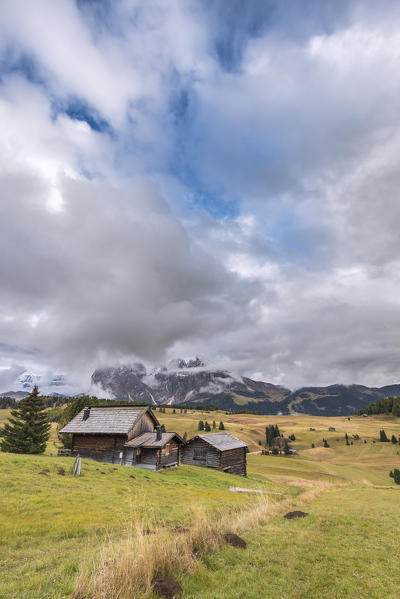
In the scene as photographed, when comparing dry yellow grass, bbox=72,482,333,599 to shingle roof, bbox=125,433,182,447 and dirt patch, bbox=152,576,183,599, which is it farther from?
shingle roof, bbox=125,433,182,447

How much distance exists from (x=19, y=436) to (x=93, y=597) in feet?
158

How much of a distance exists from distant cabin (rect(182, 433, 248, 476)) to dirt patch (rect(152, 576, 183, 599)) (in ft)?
156

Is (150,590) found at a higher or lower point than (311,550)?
higher

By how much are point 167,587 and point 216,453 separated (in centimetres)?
4956

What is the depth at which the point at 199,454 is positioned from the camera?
53.9 m

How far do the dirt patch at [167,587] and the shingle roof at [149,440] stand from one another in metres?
35.1

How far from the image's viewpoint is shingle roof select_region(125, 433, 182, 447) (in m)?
39.8

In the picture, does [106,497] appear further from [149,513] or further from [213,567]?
[213,567]

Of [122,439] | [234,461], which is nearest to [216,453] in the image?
[234,461]

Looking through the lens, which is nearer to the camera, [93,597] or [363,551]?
[93,597]

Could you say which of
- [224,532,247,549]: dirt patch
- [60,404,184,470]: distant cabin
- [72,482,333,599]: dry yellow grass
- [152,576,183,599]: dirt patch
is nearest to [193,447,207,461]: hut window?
[60,404,184,470]: distant cabin

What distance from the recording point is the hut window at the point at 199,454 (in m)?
53.2

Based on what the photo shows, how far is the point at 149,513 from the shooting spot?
16.8 metres

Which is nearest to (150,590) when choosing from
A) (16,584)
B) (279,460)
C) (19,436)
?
(16,584)
